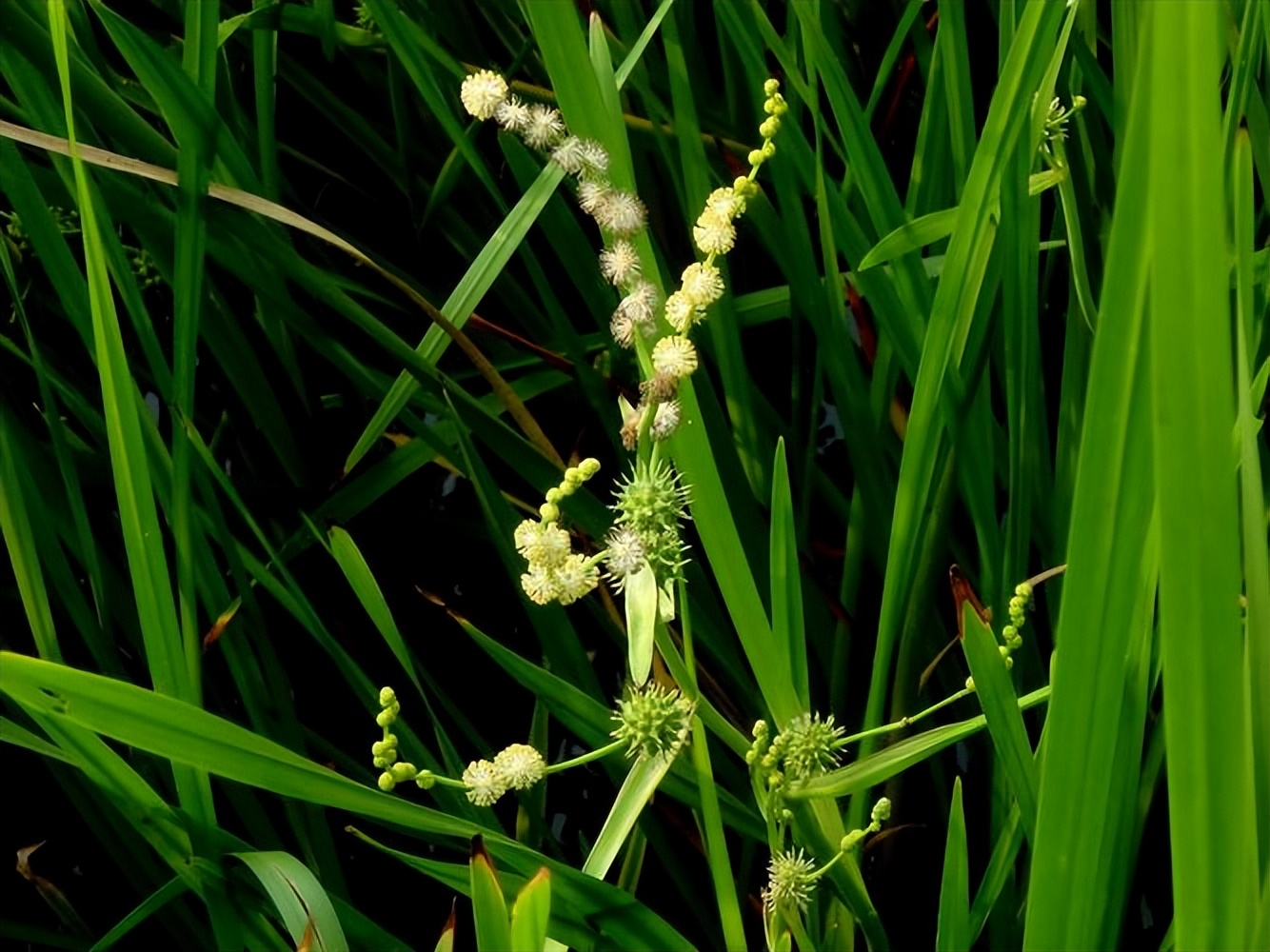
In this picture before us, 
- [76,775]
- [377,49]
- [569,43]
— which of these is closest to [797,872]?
A: [569,43]

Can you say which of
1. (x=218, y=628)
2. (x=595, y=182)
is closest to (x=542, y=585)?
(x=595, y=182)

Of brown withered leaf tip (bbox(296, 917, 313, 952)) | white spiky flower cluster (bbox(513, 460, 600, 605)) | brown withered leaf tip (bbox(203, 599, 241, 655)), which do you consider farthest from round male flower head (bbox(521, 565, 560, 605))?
brown withered leaf tip (bbox(203, 599, 241, 655))

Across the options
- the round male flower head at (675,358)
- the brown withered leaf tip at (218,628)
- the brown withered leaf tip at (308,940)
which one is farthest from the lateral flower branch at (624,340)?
the brown withered leaf tip at (218,628)

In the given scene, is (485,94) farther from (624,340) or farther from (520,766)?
(520,766)

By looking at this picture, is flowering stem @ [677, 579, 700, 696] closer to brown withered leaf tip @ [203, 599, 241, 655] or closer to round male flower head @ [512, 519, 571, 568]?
round male flower head @ [512, 519, 571, 568]

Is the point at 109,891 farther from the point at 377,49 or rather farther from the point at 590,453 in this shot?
the point at 377,49

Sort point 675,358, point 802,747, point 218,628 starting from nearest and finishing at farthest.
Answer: point 675,358 → point 802,747 → point 218,628
